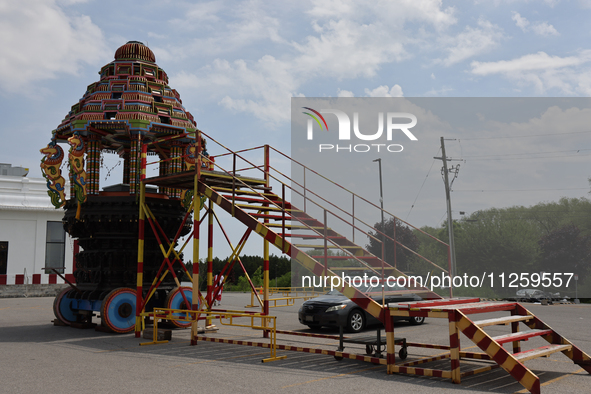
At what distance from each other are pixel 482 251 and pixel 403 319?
39.7 meters

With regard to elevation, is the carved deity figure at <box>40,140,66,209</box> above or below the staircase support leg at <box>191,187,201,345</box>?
above

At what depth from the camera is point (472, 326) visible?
8.05 m

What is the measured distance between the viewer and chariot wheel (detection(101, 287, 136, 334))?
1400 centimetres

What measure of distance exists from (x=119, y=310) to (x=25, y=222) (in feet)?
89.5

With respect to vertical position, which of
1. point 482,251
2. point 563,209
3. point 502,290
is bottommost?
point 502,290

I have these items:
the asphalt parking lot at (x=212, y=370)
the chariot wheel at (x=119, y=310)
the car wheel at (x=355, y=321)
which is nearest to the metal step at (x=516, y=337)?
the asphalt parking lot at (x=212, y=370)

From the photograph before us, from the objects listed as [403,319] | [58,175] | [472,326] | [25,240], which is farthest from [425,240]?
[472,326]

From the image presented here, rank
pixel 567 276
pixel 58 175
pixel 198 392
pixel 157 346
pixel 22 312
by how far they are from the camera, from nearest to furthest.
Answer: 1. pixel 198 392
2. pixel 157 346
3. pixel 58 175
4. pixel 22 312
5. pixel 567 276

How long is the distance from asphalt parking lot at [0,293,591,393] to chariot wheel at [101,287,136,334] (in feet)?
1.44

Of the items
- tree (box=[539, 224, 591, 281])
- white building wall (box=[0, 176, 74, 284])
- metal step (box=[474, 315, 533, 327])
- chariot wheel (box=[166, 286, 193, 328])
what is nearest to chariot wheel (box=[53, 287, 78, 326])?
chariot wheel (box=[166, 286, 193, 328])

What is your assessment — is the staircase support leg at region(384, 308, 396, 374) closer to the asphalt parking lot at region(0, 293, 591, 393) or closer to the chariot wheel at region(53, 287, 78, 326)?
the asphalt parking lot at region(0, 293, 591, 393)

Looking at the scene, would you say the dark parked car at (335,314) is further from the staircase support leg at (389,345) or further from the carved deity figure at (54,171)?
the carved deity figure at (54,171)

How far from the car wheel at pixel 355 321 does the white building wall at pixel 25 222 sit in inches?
1138

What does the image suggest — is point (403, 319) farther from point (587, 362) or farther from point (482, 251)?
point (482, 251)
